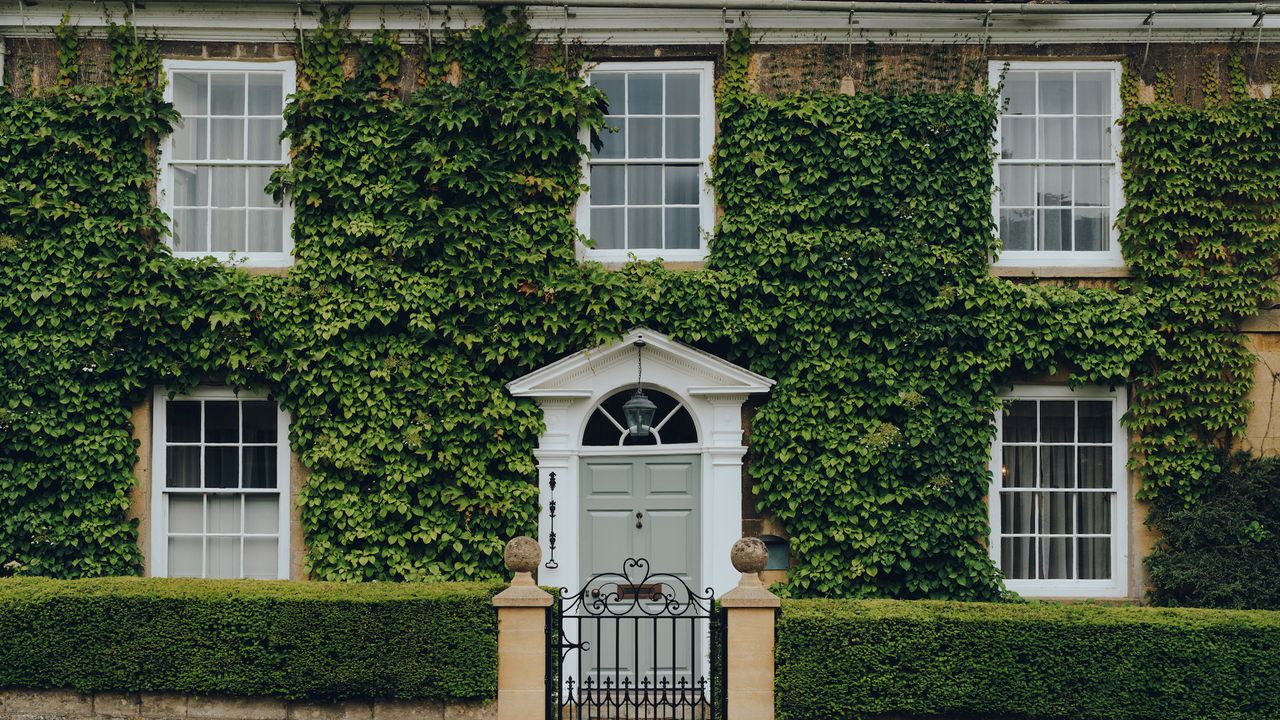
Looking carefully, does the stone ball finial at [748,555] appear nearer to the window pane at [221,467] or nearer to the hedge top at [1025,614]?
the hedge top at [1025,614]

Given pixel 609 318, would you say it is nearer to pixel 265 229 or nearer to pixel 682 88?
pixel 682 88

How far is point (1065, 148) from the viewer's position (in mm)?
12352

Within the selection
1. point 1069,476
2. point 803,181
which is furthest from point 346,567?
point 1069,476

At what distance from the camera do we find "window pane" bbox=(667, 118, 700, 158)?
12227 mm

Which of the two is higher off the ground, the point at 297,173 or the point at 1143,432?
the point at 297,173

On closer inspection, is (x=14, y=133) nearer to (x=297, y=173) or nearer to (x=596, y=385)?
(x=297, y=173)

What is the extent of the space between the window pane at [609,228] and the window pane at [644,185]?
19 centimetres

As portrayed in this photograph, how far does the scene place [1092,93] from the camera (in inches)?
484

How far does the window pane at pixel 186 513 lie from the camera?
1220 centimetres

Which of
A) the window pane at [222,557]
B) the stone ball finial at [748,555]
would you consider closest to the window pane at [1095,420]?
the stone ball finial at [748,555]

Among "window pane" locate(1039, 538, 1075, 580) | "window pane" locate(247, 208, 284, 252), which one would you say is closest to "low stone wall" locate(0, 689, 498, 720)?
"window pane" locate(247, 208, 284, 252)

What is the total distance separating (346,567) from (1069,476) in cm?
729

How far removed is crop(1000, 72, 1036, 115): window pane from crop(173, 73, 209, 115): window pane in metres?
8.18

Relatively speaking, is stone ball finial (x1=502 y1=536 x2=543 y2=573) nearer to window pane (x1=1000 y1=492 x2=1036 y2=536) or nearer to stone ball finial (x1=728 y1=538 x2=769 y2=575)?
stone ball finial (x1=728 y1=538 x2=769 y2=575)
